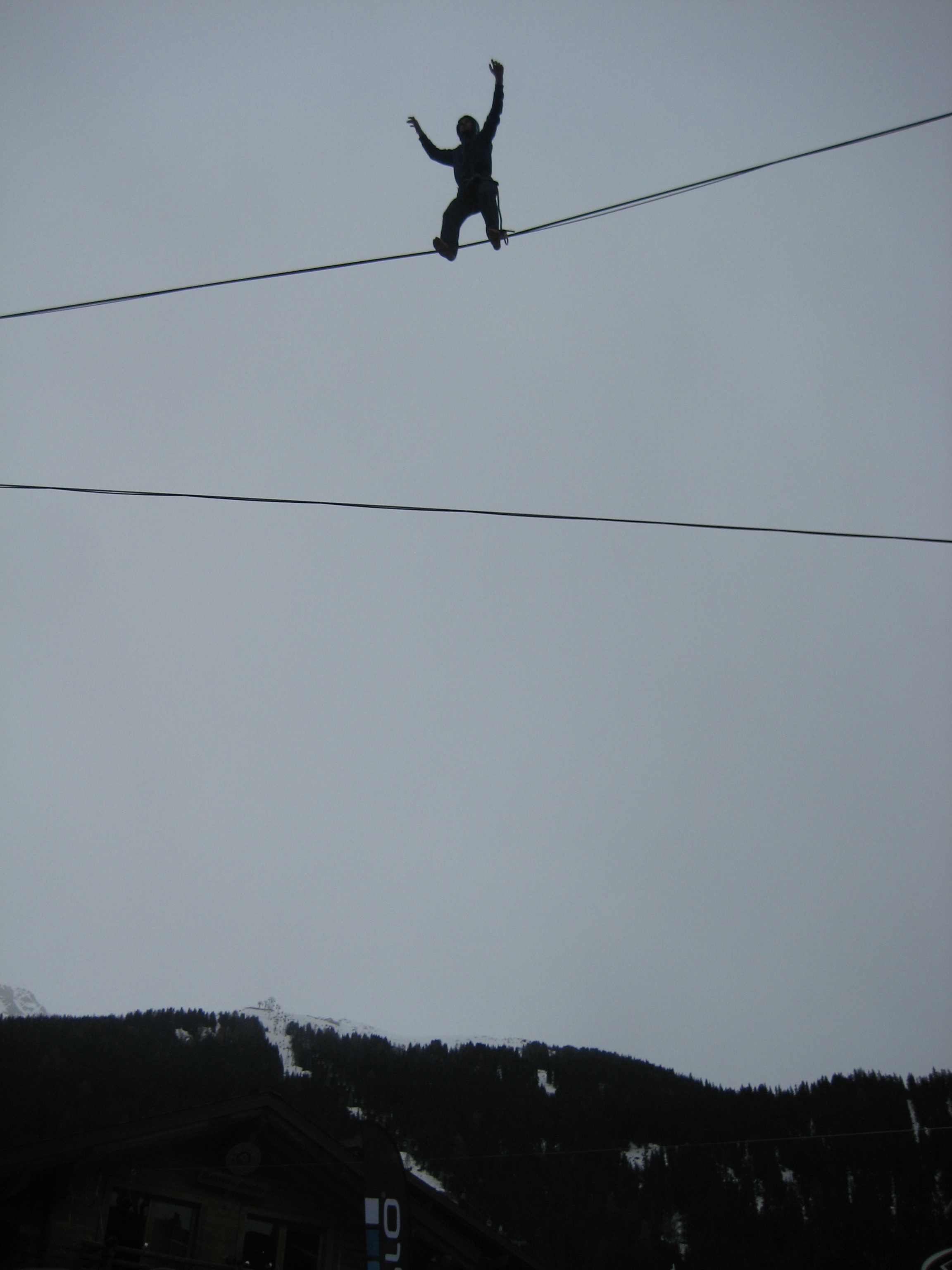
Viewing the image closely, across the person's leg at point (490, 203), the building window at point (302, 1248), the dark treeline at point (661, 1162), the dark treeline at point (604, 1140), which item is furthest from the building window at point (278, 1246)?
the dark treeline at point (661, 1162)

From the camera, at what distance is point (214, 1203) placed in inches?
477

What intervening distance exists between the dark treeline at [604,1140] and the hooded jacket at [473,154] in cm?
1716

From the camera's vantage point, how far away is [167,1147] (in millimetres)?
11953

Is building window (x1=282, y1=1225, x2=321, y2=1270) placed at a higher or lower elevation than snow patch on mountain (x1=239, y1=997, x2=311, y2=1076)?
lower

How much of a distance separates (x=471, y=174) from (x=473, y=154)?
0.64 ft

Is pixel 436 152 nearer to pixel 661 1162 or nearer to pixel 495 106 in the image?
pixel 495 106

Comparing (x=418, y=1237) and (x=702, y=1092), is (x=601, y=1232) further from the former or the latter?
(x=418, y=1237)

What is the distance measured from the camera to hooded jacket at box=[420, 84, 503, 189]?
874cm

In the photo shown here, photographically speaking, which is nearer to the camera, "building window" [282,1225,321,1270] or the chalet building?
the chalet building

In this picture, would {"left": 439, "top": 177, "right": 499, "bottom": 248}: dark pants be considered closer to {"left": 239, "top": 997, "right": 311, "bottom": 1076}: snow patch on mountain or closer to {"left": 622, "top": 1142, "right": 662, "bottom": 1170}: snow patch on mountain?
{"left": 239, "top": 997, "right": 311, "bottom": 1076}: snow patch on mountain

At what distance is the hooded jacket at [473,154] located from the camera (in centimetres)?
874

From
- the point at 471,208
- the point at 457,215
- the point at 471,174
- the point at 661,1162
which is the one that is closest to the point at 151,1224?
the point at 457,215

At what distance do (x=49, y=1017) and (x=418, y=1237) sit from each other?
12.7 metres

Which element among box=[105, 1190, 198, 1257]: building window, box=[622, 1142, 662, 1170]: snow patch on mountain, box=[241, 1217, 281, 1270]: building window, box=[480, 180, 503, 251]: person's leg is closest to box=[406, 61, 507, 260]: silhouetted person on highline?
box=[480, 180, 503, 251]: person's leg
